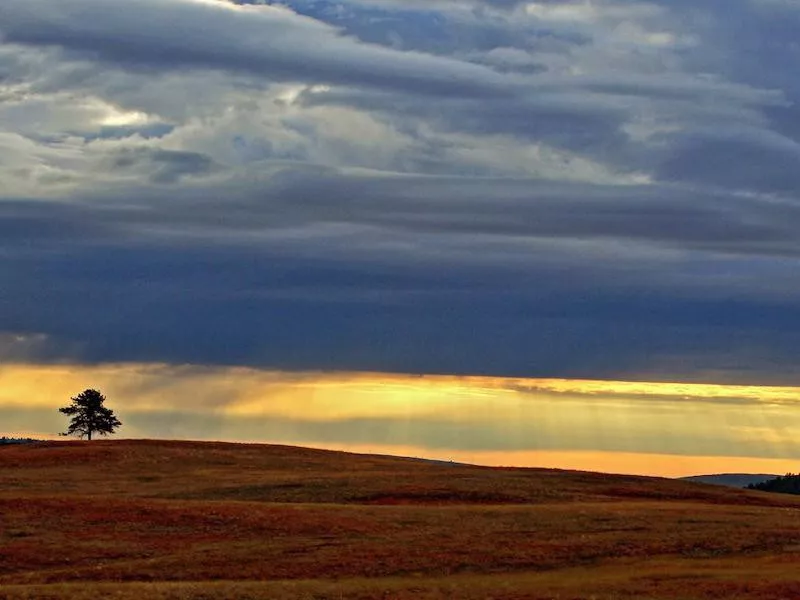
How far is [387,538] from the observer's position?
63.4 meters

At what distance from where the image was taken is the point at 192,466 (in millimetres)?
103875

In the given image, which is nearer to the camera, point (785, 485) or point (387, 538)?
point (387, 538)

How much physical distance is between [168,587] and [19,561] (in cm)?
1168

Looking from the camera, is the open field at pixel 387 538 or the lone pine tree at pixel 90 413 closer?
the open field at pixel 387 538

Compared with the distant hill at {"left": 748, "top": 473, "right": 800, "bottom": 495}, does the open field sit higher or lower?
lower

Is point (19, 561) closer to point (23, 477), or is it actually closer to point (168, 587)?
point (168, 587)

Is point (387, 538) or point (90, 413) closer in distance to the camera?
point (387, 538)

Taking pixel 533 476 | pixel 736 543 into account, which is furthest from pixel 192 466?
pixel 736 543

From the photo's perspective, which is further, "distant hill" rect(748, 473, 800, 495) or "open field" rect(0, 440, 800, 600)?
"distant hill" rect(748, 473, 800, 495)

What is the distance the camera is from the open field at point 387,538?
51.0 m

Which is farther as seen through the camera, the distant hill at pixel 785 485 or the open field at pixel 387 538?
the distant hill at pixel 785 485

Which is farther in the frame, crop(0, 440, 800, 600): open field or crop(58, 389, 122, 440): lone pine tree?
crop(58, 389, 122, 440): lone pine tree

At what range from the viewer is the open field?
51.0 metres

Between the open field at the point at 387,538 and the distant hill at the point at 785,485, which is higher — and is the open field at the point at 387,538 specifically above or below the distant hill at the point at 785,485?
below
